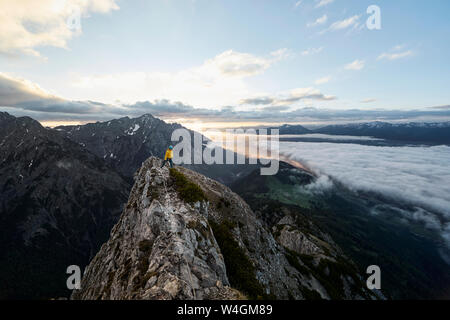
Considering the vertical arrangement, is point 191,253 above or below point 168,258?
below

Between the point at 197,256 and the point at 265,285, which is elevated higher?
the point at 197,256

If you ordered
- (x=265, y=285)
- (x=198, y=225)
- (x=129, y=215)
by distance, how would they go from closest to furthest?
(x=198, y=225) < (x=265, y=285) < (x=129, y=215)

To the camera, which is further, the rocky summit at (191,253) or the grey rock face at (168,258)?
the rocky summit at (191,253)

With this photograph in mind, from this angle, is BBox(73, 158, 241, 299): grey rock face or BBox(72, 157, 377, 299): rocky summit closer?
BBox(73, 158, 241, 299): grey rock face

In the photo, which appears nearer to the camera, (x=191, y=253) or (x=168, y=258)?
(x=168, y=258)
